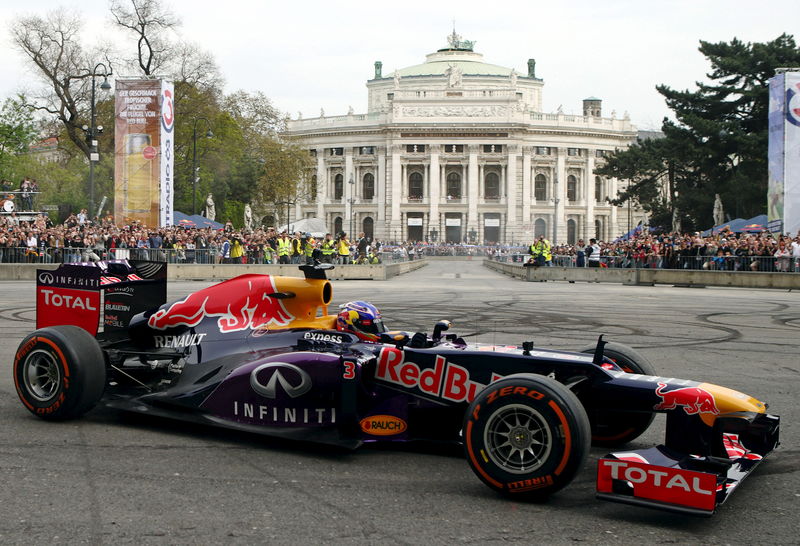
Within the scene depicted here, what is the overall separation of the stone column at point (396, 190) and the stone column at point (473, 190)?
10502 millimetres

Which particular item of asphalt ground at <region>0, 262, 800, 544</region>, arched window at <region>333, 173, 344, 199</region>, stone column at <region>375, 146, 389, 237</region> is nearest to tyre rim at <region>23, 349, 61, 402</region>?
asphalt ground at <region>0, 262, 800, 544</region>

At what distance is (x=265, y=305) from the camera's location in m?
7.03

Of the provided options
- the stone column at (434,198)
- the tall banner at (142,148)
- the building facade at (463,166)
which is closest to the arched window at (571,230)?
the building facade at (463,166)

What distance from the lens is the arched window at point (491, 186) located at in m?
130

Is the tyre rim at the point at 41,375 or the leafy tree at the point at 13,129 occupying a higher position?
the leafy tree at the point at 13,129

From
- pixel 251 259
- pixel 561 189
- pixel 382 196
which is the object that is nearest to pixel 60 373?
pixel 251 259

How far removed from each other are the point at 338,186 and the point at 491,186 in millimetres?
24805

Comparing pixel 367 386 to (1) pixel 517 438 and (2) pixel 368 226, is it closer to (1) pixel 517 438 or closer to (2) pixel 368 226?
(1) pixel 517 438

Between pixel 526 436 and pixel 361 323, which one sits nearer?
pixel 526 436

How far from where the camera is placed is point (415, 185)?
13188cm

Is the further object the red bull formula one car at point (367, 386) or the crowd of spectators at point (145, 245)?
the crowd of spectators at point (145, 245)

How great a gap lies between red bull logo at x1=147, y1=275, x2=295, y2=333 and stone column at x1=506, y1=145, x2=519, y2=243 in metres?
120

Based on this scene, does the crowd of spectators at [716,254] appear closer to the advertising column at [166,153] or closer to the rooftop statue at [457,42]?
the advertising column at [166,153]

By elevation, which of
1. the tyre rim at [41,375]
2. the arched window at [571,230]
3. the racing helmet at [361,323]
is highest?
the arched window at [571,230]
